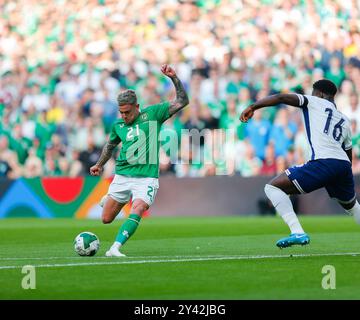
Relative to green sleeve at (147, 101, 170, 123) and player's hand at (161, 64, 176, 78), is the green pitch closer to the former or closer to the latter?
green sleeve at (147, 101, 170, 123)

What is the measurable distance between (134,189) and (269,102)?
2.58 meters

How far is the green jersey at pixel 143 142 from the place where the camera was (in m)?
12.8

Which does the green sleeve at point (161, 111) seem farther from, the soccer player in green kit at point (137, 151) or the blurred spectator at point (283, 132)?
the blurred spectator at point (283, 132)

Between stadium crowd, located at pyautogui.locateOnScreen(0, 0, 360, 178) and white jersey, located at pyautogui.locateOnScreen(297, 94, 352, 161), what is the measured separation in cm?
1070

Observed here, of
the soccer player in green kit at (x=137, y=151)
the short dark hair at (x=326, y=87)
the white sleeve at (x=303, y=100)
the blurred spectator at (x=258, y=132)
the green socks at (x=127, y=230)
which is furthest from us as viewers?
the blurred spectator at (x=258, y=132)

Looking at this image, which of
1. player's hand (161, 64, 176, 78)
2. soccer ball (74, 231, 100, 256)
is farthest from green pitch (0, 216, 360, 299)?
player's hand (161, 64, 176, 78)

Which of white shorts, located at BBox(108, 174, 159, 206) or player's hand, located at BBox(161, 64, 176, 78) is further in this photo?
white shorts, located at BBox(108, 174, 159, 206)

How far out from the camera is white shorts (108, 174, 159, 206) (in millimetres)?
12664

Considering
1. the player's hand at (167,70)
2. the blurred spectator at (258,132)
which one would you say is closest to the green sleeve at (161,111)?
the player's hand at (167,70)

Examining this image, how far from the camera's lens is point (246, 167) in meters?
24.1

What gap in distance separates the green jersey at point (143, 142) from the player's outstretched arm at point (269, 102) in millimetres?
1954

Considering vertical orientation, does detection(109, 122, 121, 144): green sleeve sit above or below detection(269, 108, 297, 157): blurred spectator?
below

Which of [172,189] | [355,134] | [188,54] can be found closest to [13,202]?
[172,189]
